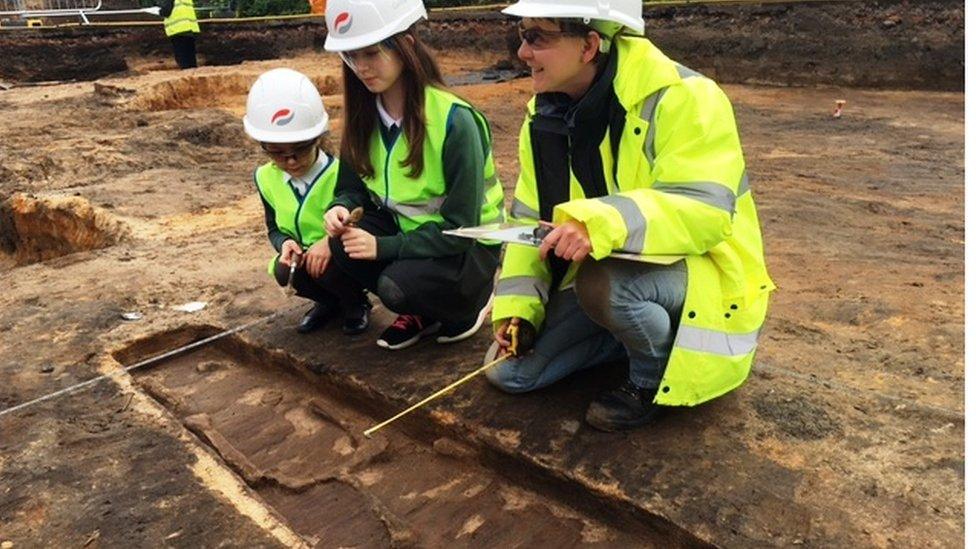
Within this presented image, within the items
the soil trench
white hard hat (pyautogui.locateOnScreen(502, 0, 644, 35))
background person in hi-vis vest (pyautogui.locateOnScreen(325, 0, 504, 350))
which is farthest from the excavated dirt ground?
white hard hat (pyautogui.locateOnScreen(502, 0, 644, 35))

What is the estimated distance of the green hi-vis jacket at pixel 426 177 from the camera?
118 inches

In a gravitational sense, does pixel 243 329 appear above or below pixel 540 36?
below

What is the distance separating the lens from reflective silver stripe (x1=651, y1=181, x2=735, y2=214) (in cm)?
224

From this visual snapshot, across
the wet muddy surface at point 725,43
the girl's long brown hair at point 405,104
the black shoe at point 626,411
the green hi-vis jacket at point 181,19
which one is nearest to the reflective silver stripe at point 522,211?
the girl's long brown hair at point 405,104

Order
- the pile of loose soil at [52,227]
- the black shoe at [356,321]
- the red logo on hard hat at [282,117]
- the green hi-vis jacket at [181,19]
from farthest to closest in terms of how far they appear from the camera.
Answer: the green hi-vis jacket at [181,19]
the pile of loose soil at [52,227]
the black shoe at [356,321]
the red logo on hard hat at [282,117]

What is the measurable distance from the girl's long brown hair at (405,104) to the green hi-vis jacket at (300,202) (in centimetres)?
29

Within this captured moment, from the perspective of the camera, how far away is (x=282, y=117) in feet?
10.8

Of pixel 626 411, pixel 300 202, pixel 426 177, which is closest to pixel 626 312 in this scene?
pixel 626 411

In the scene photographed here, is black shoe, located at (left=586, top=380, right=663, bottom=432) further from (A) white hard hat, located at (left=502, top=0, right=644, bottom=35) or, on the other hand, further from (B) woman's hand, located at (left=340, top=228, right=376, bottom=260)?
(A) white hard hat, located at (left=502, top=0, right=644, bottom=35)

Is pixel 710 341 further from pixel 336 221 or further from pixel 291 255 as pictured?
pixel 291 255

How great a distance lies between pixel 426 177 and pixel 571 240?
0.99m

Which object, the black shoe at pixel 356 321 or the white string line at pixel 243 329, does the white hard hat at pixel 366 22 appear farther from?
the white string line at pixel 243 329

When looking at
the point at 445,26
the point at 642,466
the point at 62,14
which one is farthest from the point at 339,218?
the point at 62,14

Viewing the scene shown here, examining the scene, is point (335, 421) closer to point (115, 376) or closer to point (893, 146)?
point (115, 376)
